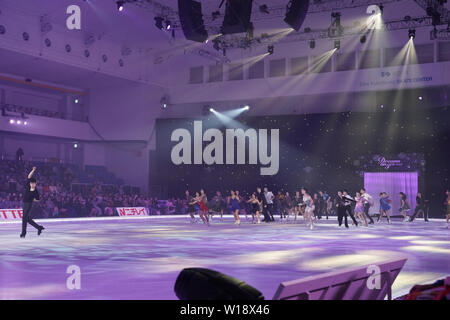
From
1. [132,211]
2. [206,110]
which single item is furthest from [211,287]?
[206,110]

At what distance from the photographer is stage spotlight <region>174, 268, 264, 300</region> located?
9.29 feet

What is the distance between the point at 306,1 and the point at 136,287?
34.3 ft

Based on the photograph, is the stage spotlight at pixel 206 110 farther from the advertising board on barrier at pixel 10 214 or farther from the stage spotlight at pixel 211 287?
the stage spotlight at pixel 211 287

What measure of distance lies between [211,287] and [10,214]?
1001 inches

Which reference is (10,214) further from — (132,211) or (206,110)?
(206,110)

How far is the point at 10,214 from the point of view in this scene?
26188mm

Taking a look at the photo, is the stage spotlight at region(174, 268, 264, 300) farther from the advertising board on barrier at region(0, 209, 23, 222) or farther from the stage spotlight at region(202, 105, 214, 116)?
the stage spotlight at region(202, 105, 214, 116)

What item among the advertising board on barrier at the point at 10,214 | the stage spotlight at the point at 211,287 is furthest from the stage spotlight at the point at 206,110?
the stage spotlight at the point at 211,287

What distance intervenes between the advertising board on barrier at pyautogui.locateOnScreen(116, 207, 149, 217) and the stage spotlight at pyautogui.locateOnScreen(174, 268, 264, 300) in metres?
29.8

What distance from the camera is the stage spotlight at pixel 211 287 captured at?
283 cm

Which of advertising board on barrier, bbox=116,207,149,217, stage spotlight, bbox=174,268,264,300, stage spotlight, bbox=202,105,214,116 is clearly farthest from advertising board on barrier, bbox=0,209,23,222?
stage spotlight, bbox=174,268,264,300

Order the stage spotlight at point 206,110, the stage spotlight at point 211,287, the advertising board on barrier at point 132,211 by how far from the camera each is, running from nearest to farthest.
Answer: the stage spotlight at point 211,287, the advertising board on barrier at point 132,211, the stage spotlight at point 206,110

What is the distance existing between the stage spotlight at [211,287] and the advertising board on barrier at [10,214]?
2474 centimetres
